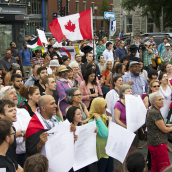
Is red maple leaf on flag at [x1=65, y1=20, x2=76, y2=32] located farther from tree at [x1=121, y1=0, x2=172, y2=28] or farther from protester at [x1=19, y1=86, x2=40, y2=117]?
tree at [x1=121, y1=0, x2=172, y2=28]

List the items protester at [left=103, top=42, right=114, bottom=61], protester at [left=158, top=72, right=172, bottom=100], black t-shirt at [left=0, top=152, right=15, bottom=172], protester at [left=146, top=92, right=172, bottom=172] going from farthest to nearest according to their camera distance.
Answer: protester at [left=103, top=42, right=114, bottom=61] → protester at [left=158, top=72, right=172, bottom=100] → protester at [left=146, top=92, right=172, bottom=172] → black t-shirt at [left=0, top=152, right=15, bottom=172]

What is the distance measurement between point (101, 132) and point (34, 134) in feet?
3.47

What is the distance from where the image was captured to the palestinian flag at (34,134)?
3.48 m

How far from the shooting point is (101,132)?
13.4 feet

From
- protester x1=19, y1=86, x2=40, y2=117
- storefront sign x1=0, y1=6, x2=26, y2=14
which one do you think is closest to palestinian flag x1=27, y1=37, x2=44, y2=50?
storefront sign x1=0, y1=6, x2=26, y2=14

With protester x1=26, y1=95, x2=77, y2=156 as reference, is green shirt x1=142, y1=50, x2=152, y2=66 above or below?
above

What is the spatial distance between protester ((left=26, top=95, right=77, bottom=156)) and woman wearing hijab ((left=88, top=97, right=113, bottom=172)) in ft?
2.01

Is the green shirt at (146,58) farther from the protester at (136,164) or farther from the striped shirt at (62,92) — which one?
the protester at (136,164)

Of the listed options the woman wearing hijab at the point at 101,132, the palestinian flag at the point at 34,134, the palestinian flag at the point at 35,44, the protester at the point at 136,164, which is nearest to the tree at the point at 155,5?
the palestinian flag at the point at 35,44

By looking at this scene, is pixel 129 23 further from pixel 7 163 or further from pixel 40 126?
pixel 7 163

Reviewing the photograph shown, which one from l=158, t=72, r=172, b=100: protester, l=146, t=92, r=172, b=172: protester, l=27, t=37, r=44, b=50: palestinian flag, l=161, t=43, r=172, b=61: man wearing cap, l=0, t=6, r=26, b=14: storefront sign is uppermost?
l=0, t=6, r=26, b=14: storefront sign

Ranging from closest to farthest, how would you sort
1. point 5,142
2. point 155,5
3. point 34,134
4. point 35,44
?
point 5,142 → point 34,134 → point 35,44 → point 155,5

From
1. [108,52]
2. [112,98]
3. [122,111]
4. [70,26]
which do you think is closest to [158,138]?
[122,111]

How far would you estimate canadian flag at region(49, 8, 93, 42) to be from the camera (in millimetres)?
8500
